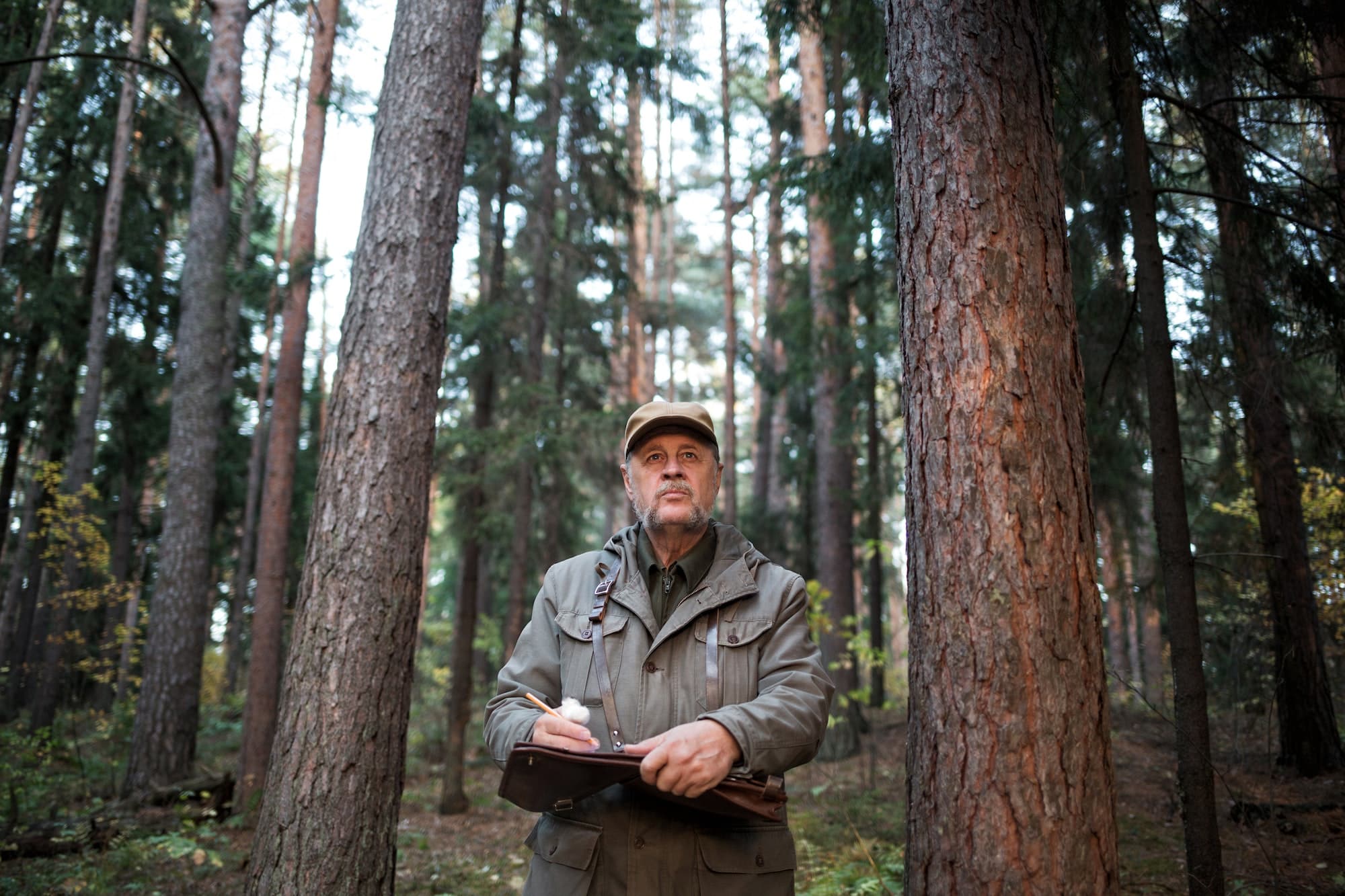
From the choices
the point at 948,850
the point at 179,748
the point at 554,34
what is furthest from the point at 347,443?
the point at 554,34

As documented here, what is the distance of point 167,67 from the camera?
9.69 metres

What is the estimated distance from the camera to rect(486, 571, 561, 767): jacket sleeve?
2.40m

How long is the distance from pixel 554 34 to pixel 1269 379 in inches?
430

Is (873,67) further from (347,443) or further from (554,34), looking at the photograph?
(554,34)

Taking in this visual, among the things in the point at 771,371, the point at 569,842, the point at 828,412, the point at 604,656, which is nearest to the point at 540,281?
the point at 828,412

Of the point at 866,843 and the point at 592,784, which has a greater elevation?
the point at 592,784

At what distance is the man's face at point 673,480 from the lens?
109 inches

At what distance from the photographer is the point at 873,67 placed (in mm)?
7145

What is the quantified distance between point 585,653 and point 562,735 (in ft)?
1.31

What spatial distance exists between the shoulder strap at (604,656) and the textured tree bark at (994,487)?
37.3 inches

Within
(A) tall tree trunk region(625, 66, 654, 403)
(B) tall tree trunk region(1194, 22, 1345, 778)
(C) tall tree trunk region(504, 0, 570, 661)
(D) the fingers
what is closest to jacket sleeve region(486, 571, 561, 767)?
(D) the fingers

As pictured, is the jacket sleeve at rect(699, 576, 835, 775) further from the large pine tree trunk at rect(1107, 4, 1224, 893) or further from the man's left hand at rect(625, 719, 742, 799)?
the large pine tree trunk at rect(1107, 4, 1224, 893)

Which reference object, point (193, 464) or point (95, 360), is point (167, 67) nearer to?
point (95, 360)

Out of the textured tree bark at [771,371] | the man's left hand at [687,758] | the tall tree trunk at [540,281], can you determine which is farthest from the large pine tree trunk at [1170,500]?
the textured tree bark at [771,371]
